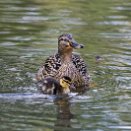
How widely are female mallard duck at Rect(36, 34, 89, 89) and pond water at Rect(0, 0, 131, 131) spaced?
156 mm

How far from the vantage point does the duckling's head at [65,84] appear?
9287 mm

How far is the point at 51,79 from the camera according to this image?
9.48 meters

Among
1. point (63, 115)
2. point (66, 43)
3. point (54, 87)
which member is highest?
point (66, 43)

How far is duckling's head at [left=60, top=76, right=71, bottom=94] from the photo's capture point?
929cm

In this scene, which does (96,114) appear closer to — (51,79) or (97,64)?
(51,79)

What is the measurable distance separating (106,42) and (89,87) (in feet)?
8.78

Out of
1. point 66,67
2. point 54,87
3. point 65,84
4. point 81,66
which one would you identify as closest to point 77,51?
point 81,66

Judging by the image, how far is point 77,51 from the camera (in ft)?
39.5

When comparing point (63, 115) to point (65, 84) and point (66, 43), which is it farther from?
point (66, 43)

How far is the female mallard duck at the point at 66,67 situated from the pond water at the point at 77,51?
0.16 metres

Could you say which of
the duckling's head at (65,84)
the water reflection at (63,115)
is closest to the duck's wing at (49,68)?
the duckling's head at (65,84)

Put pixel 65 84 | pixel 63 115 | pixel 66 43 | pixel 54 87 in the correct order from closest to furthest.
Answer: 1. pixel 63 115
2. pixel 54 87
3. pixel 65 84
4. pixel 66 43

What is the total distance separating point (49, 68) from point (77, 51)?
76.4 inches

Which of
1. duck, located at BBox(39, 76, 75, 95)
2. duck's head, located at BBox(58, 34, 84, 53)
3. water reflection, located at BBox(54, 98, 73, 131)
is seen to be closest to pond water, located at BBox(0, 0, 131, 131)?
water reflection, located at BBox(54, 98, 73, 131)
